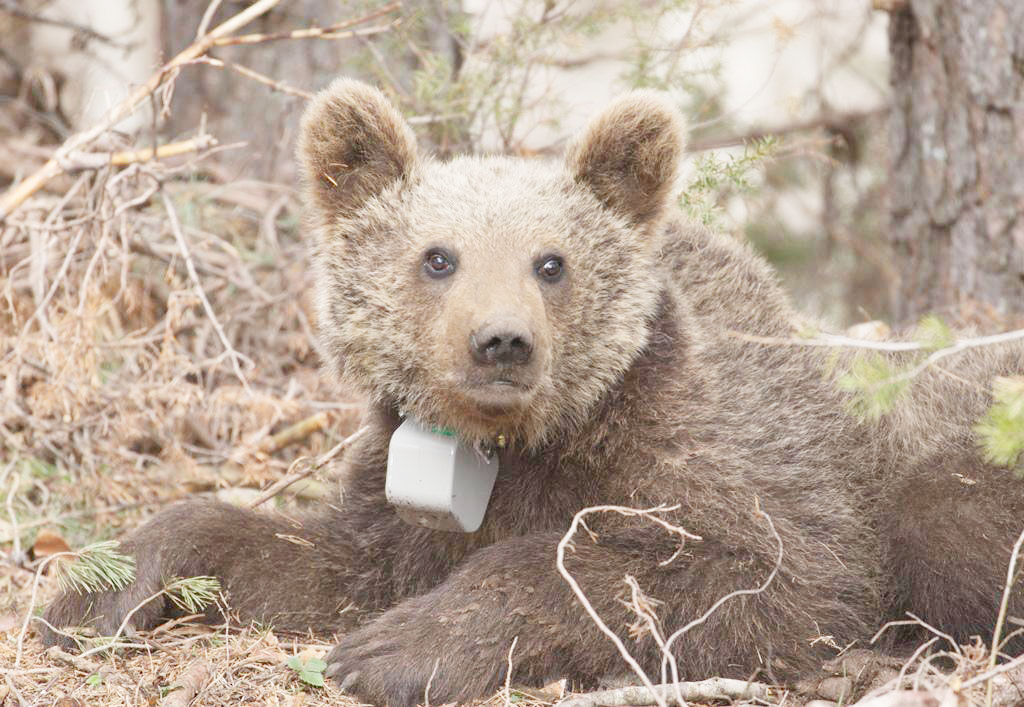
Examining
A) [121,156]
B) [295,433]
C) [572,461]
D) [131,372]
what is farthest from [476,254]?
[131,372]

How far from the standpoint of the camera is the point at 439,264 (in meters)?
4.89

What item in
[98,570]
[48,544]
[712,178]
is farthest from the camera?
[712,178]

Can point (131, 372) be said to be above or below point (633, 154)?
below

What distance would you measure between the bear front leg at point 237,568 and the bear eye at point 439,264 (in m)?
1.21

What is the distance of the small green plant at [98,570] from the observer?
4.85 metres

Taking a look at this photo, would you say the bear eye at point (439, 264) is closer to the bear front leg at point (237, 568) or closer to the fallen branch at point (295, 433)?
the bear front leg at point (237, 568)

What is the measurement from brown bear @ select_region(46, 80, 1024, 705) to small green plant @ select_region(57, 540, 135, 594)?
0.06 m

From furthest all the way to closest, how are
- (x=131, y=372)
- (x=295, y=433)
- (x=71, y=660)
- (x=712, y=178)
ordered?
(x=131, y=372)
(x=295, y=433)
(x=712, y=178)
(x=71, y=660)

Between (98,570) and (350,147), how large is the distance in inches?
76.5

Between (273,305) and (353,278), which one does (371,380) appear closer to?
(353,278)

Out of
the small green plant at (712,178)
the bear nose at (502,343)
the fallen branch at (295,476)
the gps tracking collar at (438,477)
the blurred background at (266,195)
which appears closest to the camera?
the bear nose at (502,343)

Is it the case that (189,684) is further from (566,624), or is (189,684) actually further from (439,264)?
(439,264)

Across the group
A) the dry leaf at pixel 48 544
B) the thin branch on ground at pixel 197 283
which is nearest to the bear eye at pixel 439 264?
the thin branch on ground at pixel 197 283

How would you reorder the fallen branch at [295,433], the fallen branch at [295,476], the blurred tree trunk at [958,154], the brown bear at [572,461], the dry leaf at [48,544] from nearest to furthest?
the brown bear at [572,461]
the fallen branch at [295,476]
the dry leaf at [48,544]
the fallen branch at [295,433]
the blurred tree trunk at [958,154]
